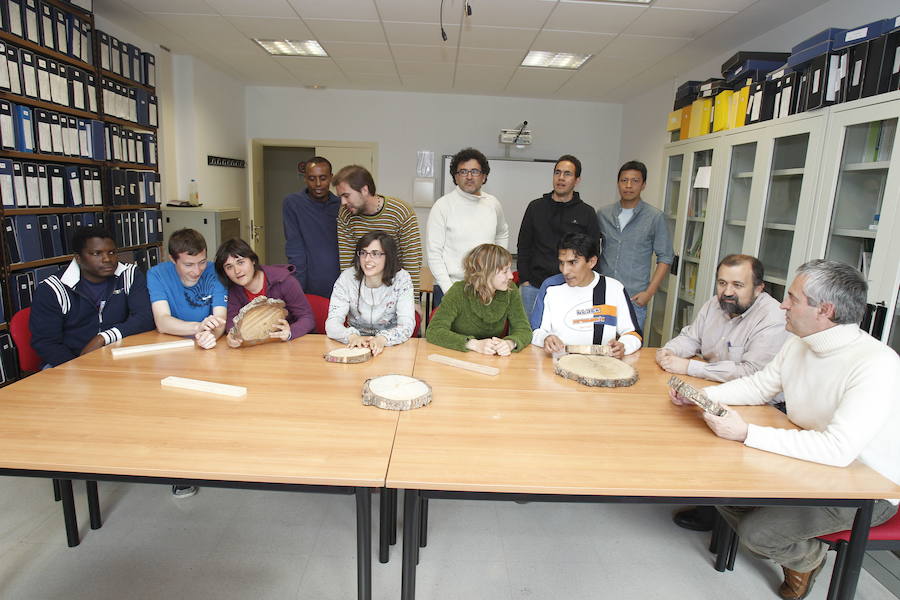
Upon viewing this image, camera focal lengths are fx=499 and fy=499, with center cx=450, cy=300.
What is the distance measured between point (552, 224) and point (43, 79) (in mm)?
3228

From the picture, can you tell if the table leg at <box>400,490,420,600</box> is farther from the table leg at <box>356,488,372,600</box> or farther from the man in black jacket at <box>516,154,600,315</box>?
the man in black jacket at <box>516,154,600,315</box>

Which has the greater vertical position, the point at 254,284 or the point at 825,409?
the point at 254,284

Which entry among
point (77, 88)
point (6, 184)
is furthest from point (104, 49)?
point (6, 184)

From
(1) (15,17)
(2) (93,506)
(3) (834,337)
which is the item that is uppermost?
(1) (15,17)

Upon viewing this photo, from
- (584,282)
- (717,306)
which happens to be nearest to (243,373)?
(584,282)

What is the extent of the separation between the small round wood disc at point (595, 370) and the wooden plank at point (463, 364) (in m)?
0.26

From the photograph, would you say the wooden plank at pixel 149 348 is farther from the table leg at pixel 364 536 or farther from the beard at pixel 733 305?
the beard at pixel 733 305

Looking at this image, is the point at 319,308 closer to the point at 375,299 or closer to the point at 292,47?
the point at 375,299

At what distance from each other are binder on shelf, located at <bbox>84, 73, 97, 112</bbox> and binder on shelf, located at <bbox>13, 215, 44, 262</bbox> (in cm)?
94

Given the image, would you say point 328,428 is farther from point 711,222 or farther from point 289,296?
point 711,222

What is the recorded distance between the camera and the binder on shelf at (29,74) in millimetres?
2918

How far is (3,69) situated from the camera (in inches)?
109

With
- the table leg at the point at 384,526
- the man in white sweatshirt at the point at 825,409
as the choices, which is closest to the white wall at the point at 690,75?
the man in white sweatshirt at the point at 825,409

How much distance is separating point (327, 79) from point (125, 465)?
5311mm
